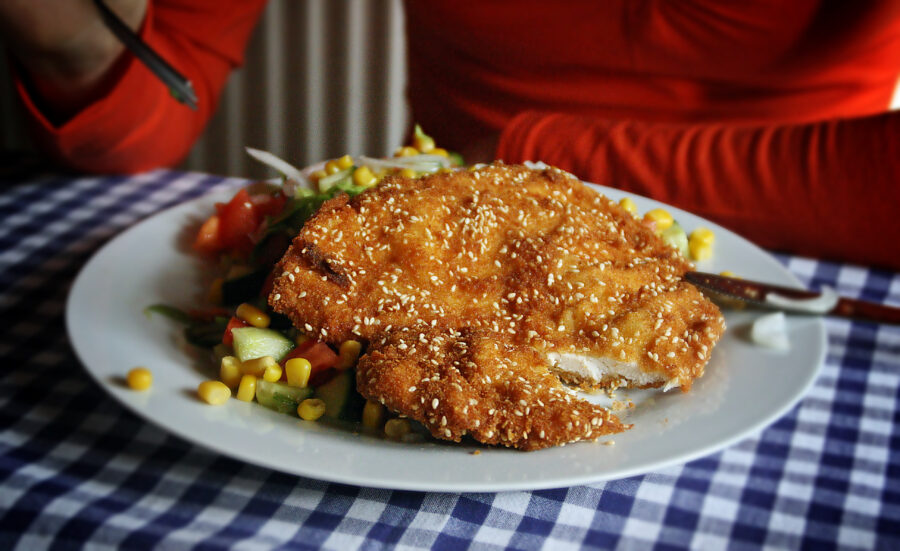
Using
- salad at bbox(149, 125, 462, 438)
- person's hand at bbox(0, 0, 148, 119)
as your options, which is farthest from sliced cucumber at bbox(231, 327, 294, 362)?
person's hand at bbox(0, 0, 148, 119)

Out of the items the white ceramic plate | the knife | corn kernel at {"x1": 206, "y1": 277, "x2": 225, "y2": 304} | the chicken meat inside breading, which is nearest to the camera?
the white ceramic plate

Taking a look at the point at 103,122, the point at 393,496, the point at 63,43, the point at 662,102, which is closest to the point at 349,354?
the point at 393,496

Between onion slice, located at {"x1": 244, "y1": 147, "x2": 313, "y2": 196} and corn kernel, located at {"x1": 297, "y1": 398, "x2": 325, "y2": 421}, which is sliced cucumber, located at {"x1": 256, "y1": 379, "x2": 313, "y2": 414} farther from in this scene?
onion slice, located at {"x1": 244, "y1": 147, "x2": 313, "y2": 196}

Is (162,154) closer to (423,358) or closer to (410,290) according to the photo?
(410,290)

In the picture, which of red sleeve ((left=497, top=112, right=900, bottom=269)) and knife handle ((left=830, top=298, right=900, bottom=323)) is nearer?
knife handle ((left=830, top=298, right=900, bottom=323))

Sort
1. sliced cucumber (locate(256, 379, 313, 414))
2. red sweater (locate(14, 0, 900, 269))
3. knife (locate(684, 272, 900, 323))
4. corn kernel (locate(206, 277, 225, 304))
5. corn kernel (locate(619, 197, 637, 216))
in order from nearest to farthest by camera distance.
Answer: sliced cucumber (locate(256, 379, 313, 414)) < knife (locate(684, 272, 900, 323)) < corn kernel (locate(206, 277, 225, 304)) < corn kernel (locate(619, 197, 637, 216)) < red sweater (locate(14, 0, 900, 269))

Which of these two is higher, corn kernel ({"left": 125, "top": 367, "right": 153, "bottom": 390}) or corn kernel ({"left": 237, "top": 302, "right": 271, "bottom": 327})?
corn kernel ({"left": 125, "top": 367, "right": 153, "bottom": 390})
